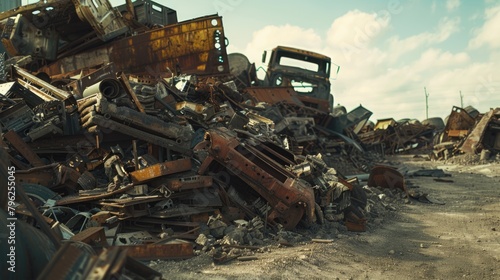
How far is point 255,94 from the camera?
523 inches

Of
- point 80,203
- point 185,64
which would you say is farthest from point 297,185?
point 185,64

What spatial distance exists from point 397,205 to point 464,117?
37.8 feet

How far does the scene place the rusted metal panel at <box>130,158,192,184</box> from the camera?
16.5ft

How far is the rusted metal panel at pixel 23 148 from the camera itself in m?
5.57

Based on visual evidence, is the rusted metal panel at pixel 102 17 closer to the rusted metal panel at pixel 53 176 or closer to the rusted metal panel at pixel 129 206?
the rusted metal panel at pixel 53 176

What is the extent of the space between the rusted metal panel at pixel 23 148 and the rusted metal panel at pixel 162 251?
2.40 meters

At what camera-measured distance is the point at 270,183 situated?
5.36 meters

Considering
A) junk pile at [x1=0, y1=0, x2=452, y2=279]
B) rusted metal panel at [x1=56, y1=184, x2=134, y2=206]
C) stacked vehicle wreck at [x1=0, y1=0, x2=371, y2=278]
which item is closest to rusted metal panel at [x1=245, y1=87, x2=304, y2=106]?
junk pile at [x1=0, y1=0, x2=452, y2=279]

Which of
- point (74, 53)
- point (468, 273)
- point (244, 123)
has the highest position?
point (74, 53)

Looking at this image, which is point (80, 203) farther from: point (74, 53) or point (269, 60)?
point (269, 60)

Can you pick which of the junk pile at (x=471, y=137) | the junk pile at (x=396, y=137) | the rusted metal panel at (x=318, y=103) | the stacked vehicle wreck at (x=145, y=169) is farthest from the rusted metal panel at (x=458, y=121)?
the stacked vehicle wreck at (x=145, y=169)

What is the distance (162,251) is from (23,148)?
270cm

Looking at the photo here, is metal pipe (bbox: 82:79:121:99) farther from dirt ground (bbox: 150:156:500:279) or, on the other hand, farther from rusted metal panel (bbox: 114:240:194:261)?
dirt ground (bbox: 150:156:500:279)

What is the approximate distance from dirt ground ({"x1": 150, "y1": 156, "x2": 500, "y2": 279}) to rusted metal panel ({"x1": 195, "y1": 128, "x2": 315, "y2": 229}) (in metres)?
0.31
